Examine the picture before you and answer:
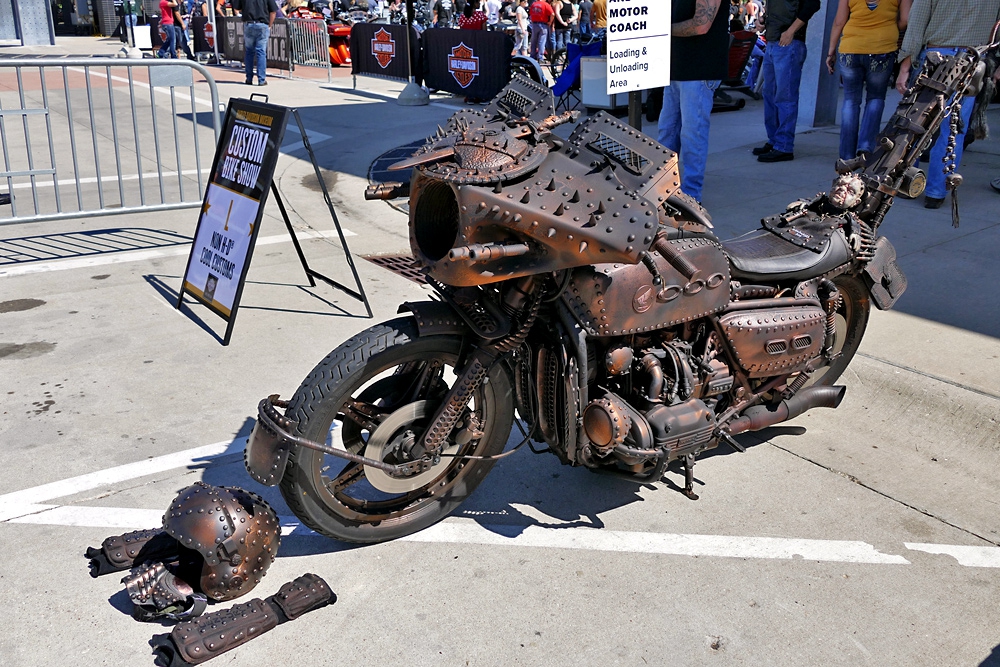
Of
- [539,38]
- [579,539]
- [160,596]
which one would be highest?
[539,38]

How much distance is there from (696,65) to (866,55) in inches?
92.5

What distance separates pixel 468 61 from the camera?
14.9 meters

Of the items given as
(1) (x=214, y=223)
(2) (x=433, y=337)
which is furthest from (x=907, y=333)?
(1) (x=214, y=223)

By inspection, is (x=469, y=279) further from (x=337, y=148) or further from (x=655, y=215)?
(x=337, y=148)

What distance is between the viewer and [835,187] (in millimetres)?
4402

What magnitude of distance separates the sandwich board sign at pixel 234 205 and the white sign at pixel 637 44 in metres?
2.10

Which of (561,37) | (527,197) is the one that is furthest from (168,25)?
(527,197)

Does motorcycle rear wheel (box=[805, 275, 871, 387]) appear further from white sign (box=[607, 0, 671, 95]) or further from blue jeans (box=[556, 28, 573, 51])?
blue jeans (box=[556, 28, 573, 51])

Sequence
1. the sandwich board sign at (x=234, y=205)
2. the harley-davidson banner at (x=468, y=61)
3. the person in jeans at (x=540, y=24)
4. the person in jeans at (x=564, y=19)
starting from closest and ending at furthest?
the sandwich board sign at (x=234, y=205) → the harley-davidson banner at (x=468, y=61) → the person in jeans at (x=540, y=24) → the person in jeans at (x=564, y=19)

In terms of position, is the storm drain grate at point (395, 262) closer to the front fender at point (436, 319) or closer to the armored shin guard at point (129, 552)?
the front fender at point (436, 319)

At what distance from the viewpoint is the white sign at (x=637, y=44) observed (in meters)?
5.82

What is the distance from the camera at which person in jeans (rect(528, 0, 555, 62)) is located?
2041 centimetres

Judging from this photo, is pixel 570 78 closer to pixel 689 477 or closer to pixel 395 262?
pixel 395 262

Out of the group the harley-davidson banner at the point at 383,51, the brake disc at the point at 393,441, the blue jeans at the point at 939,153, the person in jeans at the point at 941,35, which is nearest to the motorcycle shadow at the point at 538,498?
the brake disc at the point at 393,441
